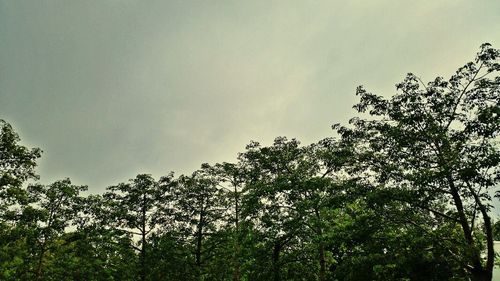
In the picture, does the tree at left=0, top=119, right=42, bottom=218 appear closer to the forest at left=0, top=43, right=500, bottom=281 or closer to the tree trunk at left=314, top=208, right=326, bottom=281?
the forest at left=0, top=43, right=500, bottom=281

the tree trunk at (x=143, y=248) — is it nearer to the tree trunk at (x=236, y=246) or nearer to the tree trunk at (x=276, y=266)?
the tree trunk at (x=236, y=246)

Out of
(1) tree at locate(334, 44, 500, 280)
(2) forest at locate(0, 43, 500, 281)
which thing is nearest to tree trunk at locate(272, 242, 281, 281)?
(2) forest at locate(0, 43, 500, 281)

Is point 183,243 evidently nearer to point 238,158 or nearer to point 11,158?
point 238,158

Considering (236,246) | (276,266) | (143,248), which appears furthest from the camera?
(143,248)

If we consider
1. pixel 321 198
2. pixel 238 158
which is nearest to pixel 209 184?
pixel 238 158

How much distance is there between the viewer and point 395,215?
1579 cm

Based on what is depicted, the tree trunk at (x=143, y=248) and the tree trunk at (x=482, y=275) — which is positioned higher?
the tree trunk at (x=143, y=248)

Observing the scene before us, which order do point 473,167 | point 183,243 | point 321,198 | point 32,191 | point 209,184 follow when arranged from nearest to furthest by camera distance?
point 473,167, point 321,198, point 32,191, point 183,243, point 209,184

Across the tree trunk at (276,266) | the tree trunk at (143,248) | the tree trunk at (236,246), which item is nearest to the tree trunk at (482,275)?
the tree trunk at (276,266)

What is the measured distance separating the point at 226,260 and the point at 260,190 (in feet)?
26.5

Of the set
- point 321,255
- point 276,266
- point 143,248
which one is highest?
point 143,248

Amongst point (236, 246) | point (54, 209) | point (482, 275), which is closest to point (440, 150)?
point (482, 275)

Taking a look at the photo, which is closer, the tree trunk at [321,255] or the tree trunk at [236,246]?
the tree trunk at [321,255]

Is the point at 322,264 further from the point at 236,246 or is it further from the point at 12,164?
the point at 12,164
